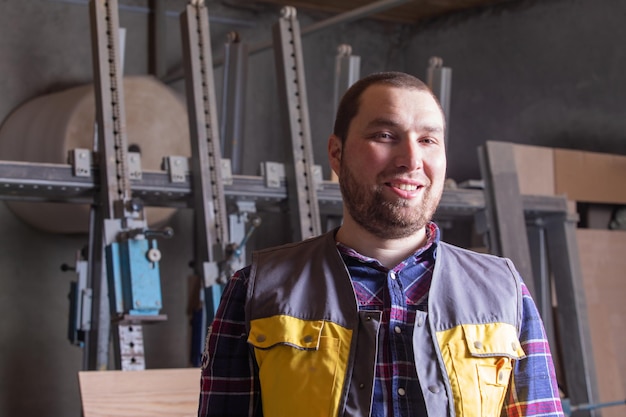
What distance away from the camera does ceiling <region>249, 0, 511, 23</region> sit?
6285 mm

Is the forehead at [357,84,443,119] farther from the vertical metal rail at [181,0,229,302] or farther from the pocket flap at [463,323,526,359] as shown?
the vertical metal rail at [181,0,229,302]

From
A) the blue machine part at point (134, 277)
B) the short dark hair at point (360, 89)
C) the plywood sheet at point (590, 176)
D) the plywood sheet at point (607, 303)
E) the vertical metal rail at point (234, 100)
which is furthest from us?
the plywood sheet at point (590, 176)

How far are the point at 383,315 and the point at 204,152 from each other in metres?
2.62

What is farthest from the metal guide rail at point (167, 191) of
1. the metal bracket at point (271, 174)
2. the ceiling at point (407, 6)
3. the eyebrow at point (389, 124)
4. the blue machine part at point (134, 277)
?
the eyebrow at point (389, 124)

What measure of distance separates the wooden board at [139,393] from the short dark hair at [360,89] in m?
1.35

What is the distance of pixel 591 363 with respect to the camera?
4.39 m

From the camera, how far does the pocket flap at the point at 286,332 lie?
1.30m

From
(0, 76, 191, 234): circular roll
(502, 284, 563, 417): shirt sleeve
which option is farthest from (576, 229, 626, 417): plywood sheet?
(502, 284, 563, 417): shirt sleeve

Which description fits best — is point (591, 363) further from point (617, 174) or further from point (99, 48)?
point (99, 48)

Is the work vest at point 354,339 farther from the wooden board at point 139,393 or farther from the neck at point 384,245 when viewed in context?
the wooden board at point 139,393

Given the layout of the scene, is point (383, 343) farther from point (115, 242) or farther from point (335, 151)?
point (115, 242)

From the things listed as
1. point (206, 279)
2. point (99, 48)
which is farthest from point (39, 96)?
point (206, 279)

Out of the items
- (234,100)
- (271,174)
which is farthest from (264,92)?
(271,174)

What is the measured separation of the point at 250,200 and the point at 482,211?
4.12 ft
